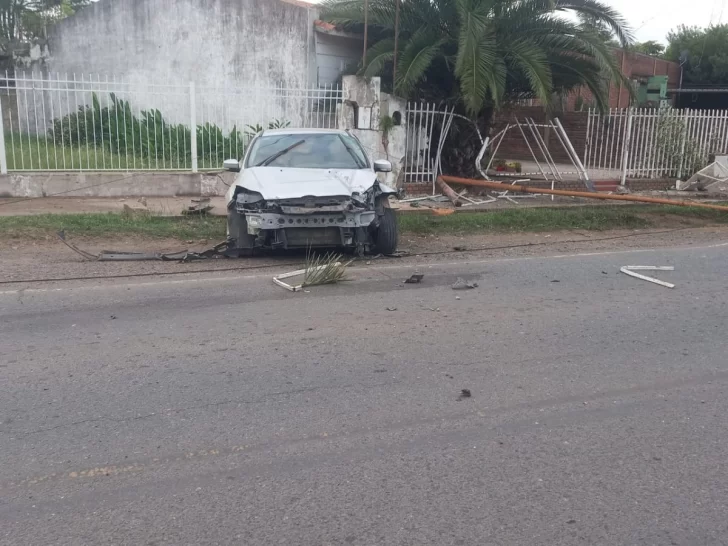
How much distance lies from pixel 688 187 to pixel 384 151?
27.9 ft

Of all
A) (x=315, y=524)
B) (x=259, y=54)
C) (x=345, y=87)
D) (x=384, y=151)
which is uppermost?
(x=259, y=54)

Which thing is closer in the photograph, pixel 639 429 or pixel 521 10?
pixel 639 429

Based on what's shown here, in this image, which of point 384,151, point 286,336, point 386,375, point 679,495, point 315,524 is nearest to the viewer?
point 315,524

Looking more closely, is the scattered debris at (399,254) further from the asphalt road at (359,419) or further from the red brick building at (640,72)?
the red brick building at (640,72)

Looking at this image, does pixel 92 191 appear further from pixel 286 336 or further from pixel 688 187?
pixel 688 187

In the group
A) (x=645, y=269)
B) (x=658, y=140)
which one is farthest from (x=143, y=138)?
(x=658, y=140)

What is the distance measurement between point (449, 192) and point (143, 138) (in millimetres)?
6503

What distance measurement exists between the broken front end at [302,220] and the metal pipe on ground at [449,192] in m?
5.21

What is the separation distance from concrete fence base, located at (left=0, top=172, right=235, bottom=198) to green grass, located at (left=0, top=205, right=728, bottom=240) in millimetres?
2283

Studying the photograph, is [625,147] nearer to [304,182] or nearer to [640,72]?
[640,72]

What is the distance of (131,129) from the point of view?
14602mm

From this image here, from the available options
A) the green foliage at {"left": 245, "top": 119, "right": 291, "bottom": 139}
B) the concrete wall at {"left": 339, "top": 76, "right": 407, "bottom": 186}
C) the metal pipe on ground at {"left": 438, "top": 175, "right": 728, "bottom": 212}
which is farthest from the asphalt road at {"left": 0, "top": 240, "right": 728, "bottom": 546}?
the green foliage at {"left": 245, "top": 119, "right": 291, "bottom": 139}

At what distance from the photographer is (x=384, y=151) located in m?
14.2

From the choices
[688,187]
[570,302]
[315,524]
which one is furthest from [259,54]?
[315,524]
